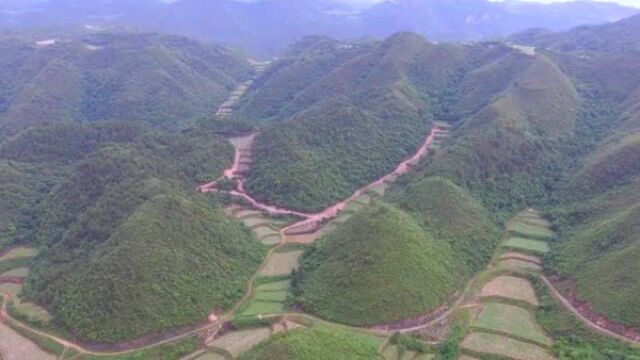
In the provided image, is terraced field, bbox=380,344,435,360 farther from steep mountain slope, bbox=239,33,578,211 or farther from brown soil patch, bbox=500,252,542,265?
steep mountain slope, bbox=239,33,578,211

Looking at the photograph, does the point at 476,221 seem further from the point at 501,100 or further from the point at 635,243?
the point at 501,100

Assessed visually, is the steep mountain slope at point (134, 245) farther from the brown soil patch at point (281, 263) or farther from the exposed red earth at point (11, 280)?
the exposed red earth at point (11, 280)

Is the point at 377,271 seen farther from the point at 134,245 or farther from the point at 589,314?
the point at 134,245

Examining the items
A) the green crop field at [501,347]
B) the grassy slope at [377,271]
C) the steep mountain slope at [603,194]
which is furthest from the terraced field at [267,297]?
the steep mountain slope at [603,194]

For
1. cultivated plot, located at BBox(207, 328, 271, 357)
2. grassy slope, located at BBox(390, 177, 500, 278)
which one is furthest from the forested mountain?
grassy slope, located at BBox(390, 177, 500, 278)

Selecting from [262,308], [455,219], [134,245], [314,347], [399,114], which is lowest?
[262,308]

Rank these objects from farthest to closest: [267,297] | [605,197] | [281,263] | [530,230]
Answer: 1. [605,197]
2. [530,230]
3. [281,263]
4. [267,297]

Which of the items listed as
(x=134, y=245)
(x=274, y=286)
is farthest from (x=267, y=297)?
(x=134, y=245)
